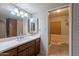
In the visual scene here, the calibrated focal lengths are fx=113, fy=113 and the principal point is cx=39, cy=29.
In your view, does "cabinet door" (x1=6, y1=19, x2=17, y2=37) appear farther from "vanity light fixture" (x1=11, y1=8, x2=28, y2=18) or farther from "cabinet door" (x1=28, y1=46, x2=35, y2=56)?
"cabinet door" (x1=28, y1=46, x2=35, y2=56)

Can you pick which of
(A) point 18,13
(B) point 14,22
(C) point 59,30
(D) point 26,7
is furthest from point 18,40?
(C) point 59,30

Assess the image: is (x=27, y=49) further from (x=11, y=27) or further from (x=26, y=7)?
(x=26, y=7)

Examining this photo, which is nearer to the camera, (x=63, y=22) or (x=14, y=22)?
(x=63, y=22)

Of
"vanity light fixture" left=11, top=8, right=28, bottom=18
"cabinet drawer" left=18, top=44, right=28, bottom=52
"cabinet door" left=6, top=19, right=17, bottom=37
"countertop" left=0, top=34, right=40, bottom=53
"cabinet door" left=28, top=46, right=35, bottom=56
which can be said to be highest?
"vanity light fixture" left=11, top=8, right=28, bottom=18

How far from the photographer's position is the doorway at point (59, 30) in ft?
5.57

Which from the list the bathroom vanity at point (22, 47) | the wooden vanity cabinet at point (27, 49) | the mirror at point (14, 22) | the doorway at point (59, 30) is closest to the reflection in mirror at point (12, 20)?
the mirror at point (14, 22)

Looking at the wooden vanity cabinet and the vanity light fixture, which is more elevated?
the vanity light fixture

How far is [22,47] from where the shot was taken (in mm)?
1809

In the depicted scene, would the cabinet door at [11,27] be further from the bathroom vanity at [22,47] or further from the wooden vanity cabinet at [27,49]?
the wooden vanity cabinet at [27,49]

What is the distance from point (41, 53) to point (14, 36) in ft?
1.81

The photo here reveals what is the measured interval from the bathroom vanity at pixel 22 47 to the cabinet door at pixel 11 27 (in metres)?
0.14

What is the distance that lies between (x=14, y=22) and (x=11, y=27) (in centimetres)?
10

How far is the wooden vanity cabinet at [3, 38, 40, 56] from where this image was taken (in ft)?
5.45

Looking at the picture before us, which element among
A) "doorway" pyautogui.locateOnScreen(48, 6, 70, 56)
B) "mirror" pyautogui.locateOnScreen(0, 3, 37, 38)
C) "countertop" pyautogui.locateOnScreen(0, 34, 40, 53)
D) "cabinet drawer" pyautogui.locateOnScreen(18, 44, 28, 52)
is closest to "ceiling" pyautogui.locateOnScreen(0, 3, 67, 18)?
"mirror" pyautogui.locateOnScreen(0, 3, 37, 38)
